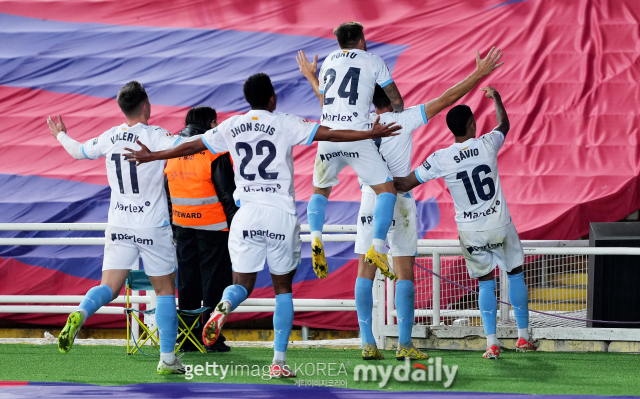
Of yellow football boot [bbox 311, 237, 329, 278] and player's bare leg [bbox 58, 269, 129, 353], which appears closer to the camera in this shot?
player's bare leg [bbox 58, 269, 129, 353]

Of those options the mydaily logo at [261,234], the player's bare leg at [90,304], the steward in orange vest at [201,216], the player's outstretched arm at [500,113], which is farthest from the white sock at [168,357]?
the player's outstretched arm at [500,113]

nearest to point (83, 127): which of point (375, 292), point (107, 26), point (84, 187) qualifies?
point (84, 187)

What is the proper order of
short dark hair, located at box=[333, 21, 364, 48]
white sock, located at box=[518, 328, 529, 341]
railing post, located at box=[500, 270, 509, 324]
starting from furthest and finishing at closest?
railing post, located at box=[500, 270, 509, 324], white sock, located at box=[518, 328, 529, 341], short dark hair, located at box=[333, 21, 364, 48]

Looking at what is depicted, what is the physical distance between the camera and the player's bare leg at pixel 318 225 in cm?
A: 549

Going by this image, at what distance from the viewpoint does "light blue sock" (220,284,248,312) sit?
4984mm

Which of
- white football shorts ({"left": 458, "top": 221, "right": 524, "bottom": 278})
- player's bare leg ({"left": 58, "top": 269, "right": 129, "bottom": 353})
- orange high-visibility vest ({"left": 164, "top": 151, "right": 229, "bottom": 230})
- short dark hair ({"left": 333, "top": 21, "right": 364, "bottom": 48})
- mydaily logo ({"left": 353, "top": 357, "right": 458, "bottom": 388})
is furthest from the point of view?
orange high-visibility vest ({"left": 164, "top": 151, "right": 229, "bottom": 230})

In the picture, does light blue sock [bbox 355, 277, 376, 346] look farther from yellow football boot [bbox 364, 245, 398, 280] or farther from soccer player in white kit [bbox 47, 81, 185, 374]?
soccer player in white kit [bbox 47, 81, 185, 374]

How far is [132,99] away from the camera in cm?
545

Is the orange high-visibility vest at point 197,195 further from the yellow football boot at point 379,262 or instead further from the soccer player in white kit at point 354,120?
the yellow football boot at point 379,262

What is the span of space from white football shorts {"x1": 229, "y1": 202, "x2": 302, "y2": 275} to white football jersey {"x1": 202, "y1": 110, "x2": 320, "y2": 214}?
65mm

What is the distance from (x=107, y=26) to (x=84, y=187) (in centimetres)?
345

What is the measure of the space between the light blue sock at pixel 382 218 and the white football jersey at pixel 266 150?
0.78 metres

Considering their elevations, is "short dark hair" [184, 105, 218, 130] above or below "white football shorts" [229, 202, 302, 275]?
above

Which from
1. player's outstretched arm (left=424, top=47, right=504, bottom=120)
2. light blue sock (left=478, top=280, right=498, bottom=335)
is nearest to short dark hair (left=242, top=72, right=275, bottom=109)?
player's outstretched arm (left=424, top=47, right=504, bottom=120)
